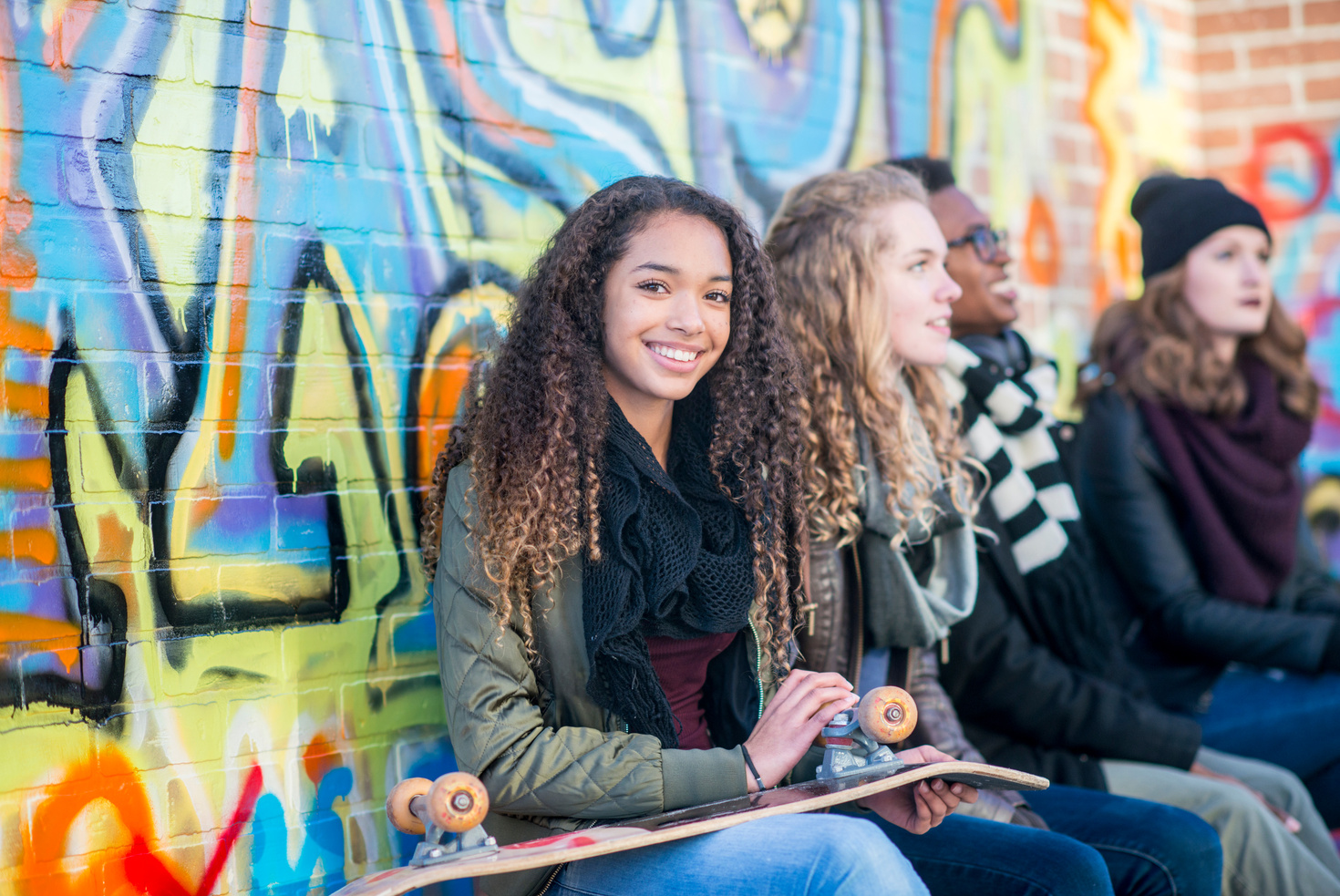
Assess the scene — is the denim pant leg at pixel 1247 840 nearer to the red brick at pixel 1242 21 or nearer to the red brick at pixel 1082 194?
the red brick at pixel 1082 194

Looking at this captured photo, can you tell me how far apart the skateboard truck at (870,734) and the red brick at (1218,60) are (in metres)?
3.82

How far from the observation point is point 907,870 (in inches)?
72.9

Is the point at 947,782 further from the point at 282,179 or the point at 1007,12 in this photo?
the point at 1007,12

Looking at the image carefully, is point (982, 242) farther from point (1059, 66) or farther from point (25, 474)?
point (25, 474)

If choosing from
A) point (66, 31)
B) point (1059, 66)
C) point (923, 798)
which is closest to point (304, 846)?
point (923, 798)

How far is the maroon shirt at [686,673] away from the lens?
7.18ft

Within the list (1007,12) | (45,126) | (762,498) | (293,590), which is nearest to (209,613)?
(293,590)

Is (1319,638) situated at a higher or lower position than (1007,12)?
lower

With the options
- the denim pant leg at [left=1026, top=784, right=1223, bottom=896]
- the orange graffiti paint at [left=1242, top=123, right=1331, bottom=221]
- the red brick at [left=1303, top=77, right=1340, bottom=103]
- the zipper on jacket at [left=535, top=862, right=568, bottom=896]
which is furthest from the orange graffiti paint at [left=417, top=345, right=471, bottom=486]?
the red brick at [left=1303, top=77, right=1340, bottom=103]

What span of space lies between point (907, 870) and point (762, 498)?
75 cm

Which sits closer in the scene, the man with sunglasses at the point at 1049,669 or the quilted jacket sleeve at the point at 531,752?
the quilted jacket sleeve at the point at 531,752

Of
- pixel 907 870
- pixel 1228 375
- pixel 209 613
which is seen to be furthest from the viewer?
pixel 1228 375

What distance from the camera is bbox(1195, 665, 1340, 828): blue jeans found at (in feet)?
10.9

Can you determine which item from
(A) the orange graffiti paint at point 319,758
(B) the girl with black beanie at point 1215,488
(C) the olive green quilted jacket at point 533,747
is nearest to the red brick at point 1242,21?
(B) the girl with black beanie at point 1215,488
